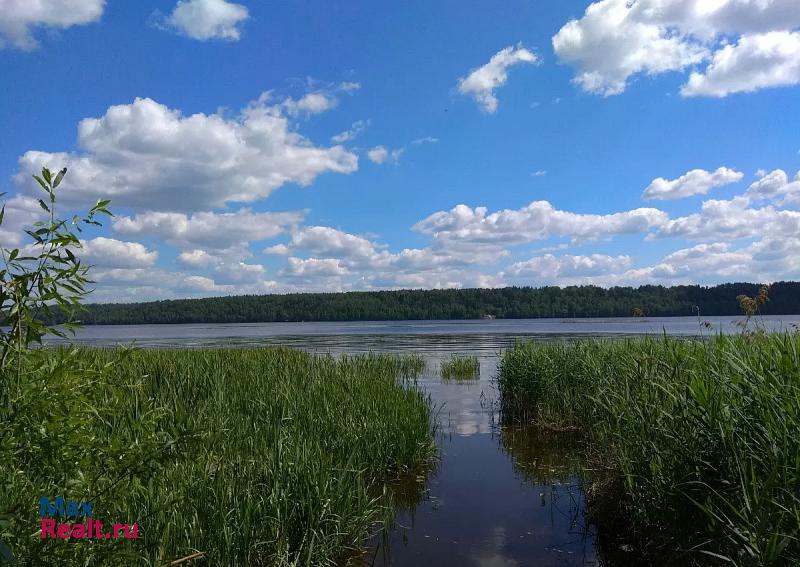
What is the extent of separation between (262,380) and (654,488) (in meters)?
8.11

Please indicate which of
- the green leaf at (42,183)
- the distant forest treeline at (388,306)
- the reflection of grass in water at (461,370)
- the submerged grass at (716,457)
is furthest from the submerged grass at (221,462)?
the distant forest treeline at (388,306)

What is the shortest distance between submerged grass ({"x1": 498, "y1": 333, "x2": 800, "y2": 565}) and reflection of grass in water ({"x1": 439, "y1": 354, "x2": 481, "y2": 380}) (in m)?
14.2

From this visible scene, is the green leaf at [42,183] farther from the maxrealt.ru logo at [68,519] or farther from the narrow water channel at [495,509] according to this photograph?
the narrow water channel at [495,509]

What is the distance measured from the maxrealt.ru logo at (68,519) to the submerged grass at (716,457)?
14.4 ft

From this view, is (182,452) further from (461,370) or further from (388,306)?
(388,306)

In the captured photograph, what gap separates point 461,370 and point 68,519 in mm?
20767

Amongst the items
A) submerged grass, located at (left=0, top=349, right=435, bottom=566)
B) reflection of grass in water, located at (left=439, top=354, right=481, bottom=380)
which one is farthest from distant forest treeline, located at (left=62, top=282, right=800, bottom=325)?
submerged grass, located at (left=0, top=349, right=435, bottom=566)

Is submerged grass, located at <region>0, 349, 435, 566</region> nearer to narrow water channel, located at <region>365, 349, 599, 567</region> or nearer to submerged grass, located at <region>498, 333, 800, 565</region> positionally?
narrow water channel, located at <region>365, 349, 599, 567</region>

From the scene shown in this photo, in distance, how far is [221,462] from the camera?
6488mm

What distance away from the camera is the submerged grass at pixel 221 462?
3.36 meters

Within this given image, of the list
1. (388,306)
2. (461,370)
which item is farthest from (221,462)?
(388,306)

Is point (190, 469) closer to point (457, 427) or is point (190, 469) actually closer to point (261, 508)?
point (261, 508)

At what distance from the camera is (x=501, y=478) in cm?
973

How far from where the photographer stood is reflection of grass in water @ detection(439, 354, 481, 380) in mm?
22609
